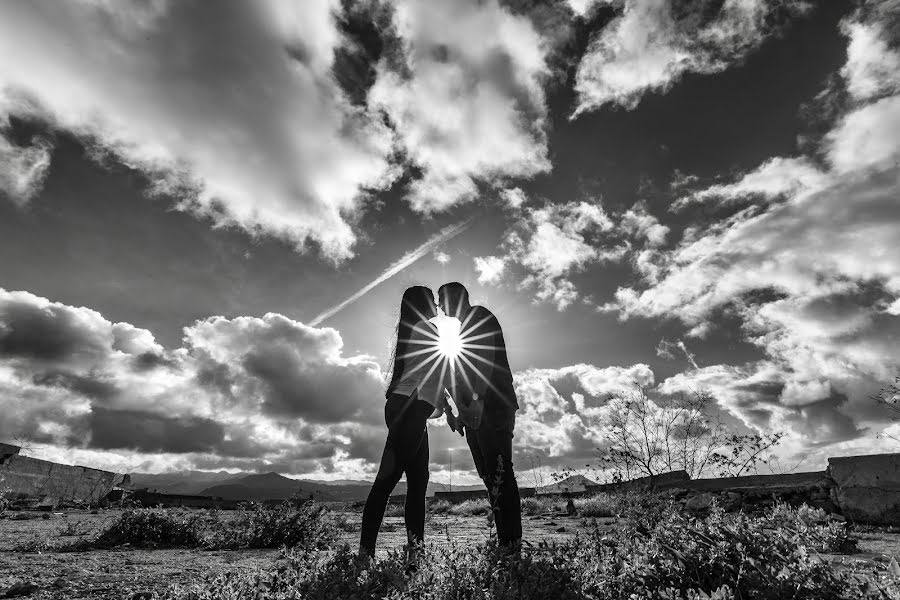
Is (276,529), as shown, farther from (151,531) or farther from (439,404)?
(439,404)

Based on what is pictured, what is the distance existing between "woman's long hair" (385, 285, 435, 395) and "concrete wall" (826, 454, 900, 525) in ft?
23.7

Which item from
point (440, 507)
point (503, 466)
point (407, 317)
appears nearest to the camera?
point (503, 466)

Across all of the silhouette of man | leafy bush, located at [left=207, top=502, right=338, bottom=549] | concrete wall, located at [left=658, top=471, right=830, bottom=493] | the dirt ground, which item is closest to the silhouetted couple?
the silhouette of man

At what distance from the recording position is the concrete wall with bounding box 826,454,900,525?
21.1ft

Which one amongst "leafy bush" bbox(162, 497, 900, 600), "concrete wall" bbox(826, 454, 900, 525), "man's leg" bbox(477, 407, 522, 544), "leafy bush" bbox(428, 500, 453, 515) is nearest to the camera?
"leafy bush" bbox(162, 497, 900, 600)

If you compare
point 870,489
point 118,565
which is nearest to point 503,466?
point 118,565

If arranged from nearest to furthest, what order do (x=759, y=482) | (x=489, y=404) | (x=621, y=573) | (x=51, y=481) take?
(x=621, y=573), (x=489, y=404), (x=759, y=482), (x=51, y=481)

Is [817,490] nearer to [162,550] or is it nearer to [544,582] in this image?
[544,582]

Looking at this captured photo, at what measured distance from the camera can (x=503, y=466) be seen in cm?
285

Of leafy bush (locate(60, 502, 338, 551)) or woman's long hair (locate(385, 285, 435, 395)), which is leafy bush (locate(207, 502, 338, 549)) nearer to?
leafy bush (locate(60, 502, 338, 551))

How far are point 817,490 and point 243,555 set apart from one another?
8.53m

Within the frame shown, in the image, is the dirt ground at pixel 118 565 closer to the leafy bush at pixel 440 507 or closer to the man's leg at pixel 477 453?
the man's leg at pixel 477 453

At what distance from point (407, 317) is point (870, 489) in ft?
25.0

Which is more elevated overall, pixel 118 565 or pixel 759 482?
pixel 759 482
